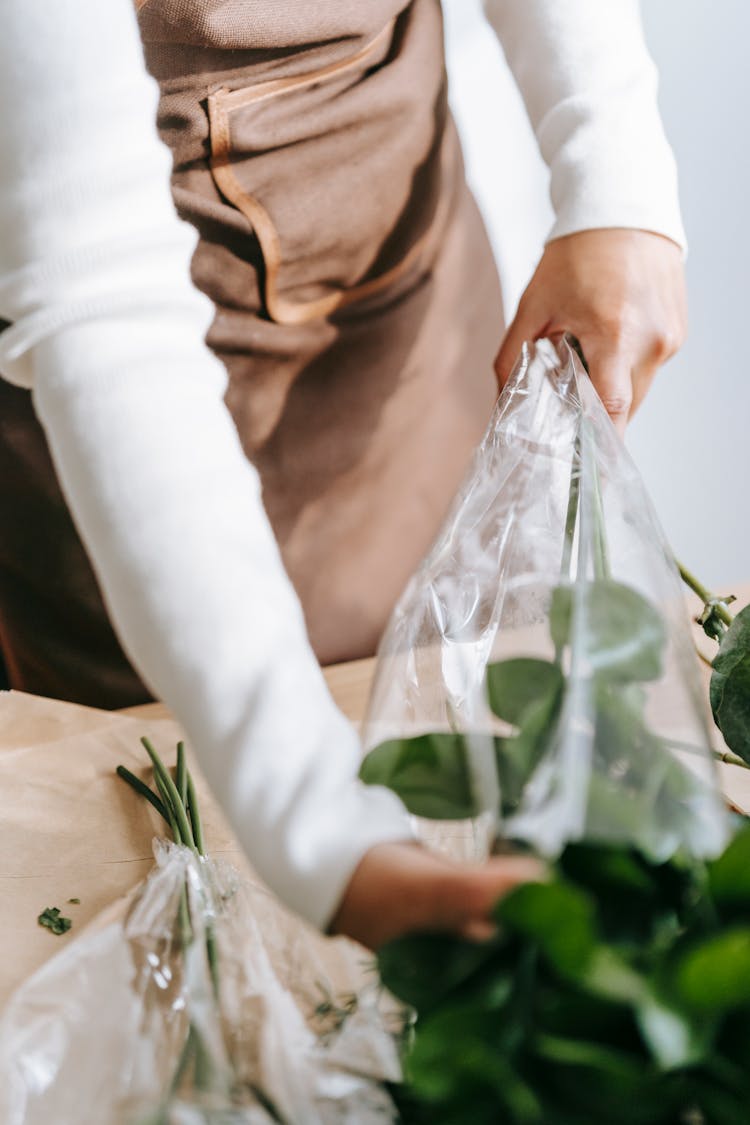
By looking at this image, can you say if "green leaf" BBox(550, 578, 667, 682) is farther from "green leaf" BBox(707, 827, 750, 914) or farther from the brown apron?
the brown apron

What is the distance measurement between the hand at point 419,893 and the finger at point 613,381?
0.35 metres

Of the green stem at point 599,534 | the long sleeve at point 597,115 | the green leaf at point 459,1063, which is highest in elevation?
the long sleeve at point 597,115

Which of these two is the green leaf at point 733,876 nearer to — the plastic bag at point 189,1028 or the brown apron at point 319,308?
the plastic bag at point 189,1028

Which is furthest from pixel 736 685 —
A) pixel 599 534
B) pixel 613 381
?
pixel 613 381

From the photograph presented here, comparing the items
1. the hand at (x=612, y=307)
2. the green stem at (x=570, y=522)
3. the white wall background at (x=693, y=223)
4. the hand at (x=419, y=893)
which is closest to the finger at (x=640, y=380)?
the hand at (x=612, y=307)

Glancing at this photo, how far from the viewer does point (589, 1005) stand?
24 centimetres

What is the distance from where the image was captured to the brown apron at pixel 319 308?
620mm

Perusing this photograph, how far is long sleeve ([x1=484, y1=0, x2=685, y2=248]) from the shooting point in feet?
2.01

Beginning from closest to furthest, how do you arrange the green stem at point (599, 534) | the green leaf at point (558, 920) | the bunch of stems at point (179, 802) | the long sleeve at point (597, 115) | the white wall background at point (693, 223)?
the green leaf at point (558, 920), the green stem at point (599, 534), the bunch of stems at point (179, 802), the long sleeve at point (597, 115), the white wall background at point (693, 223)

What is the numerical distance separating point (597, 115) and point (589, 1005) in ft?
1.82

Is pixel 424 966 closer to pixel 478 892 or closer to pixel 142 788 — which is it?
pixel 478 892

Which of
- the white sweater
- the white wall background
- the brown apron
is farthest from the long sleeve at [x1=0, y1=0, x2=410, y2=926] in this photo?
the white wall background

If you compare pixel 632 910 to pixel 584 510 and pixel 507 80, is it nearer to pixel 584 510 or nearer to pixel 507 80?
pixel 584 510

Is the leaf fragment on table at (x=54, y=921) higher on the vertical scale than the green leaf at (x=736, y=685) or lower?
lower
